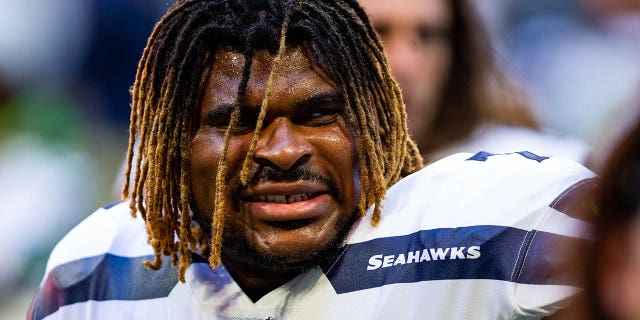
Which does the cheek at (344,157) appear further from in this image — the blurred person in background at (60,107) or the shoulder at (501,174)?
the blurred person in background at (60,107)

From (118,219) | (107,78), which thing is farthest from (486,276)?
(107,78)

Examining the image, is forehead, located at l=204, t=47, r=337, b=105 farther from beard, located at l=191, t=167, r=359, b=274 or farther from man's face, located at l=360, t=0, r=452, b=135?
man's face, located at l=360, t=0, r=452, b=135

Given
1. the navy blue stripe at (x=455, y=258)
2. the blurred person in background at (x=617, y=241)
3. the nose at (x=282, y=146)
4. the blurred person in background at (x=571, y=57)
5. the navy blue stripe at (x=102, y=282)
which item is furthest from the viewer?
the blurred person in background at (x=571, y=57)

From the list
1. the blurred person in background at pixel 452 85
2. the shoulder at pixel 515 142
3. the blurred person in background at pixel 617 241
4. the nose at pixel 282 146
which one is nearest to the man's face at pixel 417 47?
the blurred person in background at pixel 452 85

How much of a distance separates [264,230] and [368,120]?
0.32 meters

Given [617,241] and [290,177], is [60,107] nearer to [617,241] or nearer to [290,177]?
[290,177]

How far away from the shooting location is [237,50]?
212cm

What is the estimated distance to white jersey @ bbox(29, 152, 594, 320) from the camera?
1.89 meters

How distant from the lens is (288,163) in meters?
2.03

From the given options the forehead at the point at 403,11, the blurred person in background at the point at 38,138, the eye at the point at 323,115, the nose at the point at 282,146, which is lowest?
the blurred person in background at the point at 38,138

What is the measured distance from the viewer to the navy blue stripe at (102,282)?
235 centimetres

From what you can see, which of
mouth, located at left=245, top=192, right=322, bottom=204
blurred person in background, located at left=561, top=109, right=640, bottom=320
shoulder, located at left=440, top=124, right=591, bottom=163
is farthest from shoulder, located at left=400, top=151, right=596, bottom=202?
shoulder, located at left=440, top=124, right=591, bottom=163

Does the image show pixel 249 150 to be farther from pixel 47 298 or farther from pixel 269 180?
pixel 47 298

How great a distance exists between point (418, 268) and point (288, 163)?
337 mm
